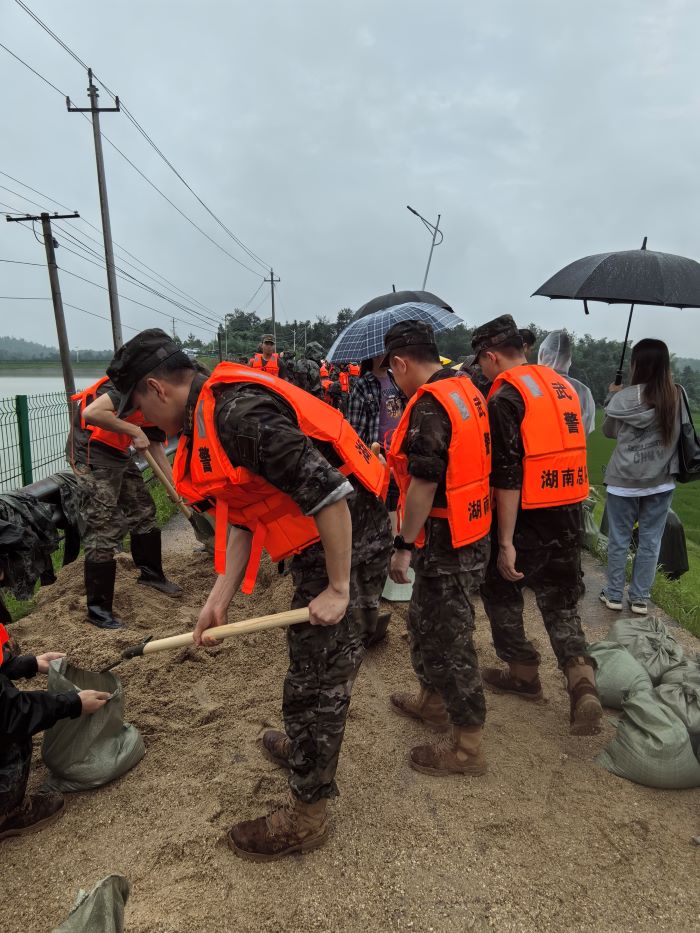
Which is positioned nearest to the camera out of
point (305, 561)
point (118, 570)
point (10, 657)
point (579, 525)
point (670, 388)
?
point (305, 561)

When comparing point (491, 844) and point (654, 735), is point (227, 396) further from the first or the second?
point (654, 735)

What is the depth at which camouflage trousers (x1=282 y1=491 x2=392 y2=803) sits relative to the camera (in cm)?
202

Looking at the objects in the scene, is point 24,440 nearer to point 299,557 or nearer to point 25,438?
point 25,438

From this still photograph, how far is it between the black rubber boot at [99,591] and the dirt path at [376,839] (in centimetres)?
90

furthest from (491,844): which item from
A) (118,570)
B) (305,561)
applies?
(118,570)

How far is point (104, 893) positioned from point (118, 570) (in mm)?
3532

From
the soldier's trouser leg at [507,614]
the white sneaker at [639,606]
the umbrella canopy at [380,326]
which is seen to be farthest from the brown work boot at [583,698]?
the umbrella canopy at [380,326]

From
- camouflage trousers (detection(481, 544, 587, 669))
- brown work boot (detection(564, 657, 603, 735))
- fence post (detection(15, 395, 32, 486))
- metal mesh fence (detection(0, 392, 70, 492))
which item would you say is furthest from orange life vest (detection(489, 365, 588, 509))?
fence post (detection(15, 395, 32, 486))

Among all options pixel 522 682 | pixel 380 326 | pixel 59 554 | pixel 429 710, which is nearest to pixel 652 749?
pixel 522 682

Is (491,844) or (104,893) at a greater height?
(104,893)

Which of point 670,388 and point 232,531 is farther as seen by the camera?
point 670,388

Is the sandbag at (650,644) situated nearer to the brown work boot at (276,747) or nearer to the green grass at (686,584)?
the green grass at (686,584)

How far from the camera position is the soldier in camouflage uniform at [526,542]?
273 cm

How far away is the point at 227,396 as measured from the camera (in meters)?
1.71
